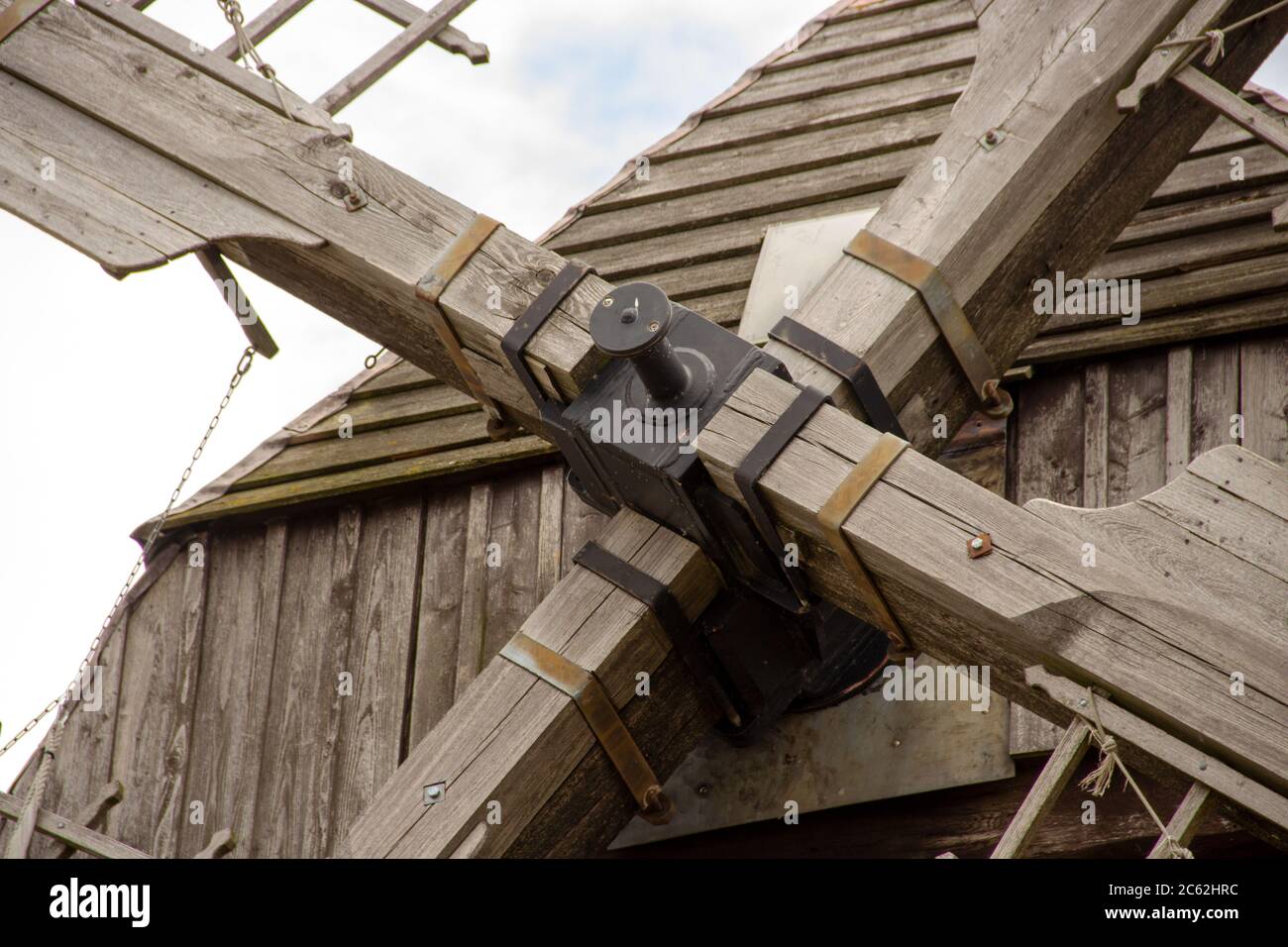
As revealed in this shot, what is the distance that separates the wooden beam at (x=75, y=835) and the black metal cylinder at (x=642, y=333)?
78.6 inches

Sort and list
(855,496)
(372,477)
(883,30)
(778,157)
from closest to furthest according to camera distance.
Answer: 1. (855,496)
2. (372,477)
3. (778,157)
4. (883,30)

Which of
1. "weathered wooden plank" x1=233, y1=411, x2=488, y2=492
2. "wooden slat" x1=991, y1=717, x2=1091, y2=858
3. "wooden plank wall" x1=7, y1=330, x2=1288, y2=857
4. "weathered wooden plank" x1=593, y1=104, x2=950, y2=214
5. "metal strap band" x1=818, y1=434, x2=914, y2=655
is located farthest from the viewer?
"weathered wooden plank" x1=593, y1=104, x2=950, y2=214

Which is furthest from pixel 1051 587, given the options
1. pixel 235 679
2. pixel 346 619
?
pixel 235 679

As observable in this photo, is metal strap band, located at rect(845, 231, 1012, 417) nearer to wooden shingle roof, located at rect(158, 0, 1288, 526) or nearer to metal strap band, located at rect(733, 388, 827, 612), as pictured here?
metal strap band, located at rect(733, 388, 827, 612)

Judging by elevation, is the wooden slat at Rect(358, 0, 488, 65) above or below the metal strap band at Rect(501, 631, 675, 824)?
above

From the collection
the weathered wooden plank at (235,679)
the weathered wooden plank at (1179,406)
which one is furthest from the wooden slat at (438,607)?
the weathered wooden plank at (1179,406)

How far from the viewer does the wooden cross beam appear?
3016 millimetres

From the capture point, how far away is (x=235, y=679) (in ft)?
16.5

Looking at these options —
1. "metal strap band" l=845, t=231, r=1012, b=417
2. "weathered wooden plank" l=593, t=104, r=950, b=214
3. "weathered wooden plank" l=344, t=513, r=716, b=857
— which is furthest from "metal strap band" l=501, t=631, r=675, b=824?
"weathered wooden plank" l=593, t=104, r=950, b=214

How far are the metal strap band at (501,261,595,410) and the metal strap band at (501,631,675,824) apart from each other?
57cm

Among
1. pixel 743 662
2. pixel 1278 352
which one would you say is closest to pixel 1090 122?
pixel 1278 352

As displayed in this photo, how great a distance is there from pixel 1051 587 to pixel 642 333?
93 cm

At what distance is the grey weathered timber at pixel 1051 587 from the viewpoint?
2.84m

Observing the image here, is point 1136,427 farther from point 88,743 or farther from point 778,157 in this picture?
point 88,743
